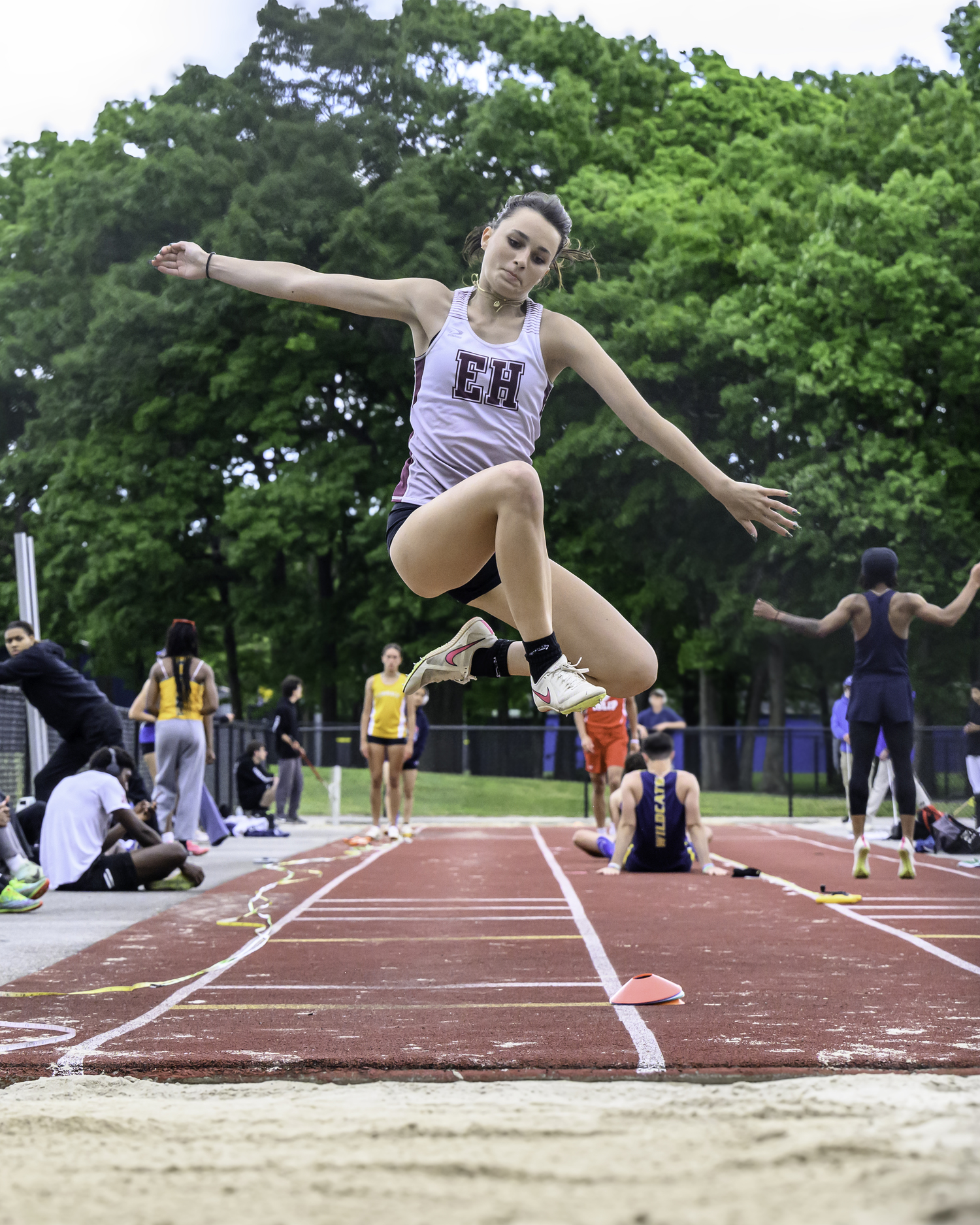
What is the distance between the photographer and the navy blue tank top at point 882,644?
29.9 feet

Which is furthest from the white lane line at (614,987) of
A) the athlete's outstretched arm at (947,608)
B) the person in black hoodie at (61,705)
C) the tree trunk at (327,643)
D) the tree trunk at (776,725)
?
A: the tree trunk at (327,643)

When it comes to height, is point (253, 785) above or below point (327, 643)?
below

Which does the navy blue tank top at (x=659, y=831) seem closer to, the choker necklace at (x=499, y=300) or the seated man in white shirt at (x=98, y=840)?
the seated man in white shirt at (x=98, y=840)

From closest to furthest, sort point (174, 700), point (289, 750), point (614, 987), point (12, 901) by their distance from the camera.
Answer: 1. point (614, 987)
2. point (12, 901)
3. point (174, 700)
4. point (289, 750)

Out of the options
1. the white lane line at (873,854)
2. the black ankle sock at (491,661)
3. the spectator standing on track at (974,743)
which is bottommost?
the white lane line at (873,854)

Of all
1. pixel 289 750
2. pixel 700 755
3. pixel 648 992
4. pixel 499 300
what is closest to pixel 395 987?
pixel 648 992

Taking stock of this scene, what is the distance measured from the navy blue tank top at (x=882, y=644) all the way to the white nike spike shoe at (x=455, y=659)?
4.94 metres

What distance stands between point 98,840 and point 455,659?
5.19 meters

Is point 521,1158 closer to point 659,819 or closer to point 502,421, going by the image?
point 502,421

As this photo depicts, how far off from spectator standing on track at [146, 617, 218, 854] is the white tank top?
6876 mm

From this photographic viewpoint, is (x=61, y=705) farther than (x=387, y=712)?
No

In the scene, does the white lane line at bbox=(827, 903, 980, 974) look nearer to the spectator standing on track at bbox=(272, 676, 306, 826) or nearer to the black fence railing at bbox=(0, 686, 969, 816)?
the spectator standing on track at bbox=(272, 676, 306, 826)

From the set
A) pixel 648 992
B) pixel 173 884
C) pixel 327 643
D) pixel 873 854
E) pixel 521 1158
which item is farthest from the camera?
pixel 327 643

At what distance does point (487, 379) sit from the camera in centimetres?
443
